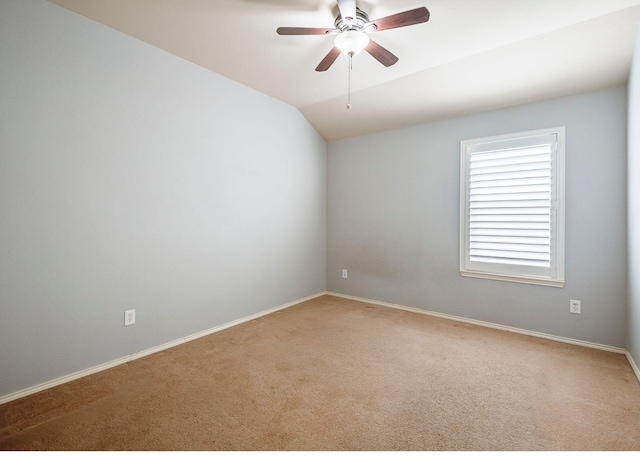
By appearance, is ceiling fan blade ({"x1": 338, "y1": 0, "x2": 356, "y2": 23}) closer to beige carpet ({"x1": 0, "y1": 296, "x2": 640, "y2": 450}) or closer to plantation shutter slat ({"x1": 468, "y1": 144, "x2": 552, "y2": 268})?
plantation shutter slat ({"x1": 468, "y1": 144, "x2": 552, "y2": 268})

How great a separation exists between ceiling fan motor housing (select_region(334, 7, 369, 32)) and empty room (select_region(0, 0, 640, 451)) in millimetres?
15

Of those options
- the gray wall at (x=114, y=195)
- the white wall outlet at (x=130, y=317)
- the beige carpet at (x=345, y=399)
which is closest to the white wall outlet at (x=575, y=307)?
the beige carpet at (x=345, y=399)

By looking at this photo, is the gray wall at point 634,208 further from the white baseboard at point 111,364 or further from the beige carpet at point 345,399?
the white baseboard at point 111,364

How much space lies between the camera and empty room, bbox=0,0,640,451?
1.81 m

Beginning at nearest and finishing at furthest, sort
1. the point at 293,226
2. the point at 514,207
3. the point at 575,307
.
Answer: the point at 575,307 → the point at 514,207 → the point at 293,226

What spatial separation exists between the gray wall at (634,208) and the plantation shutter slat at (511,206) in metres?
0.57

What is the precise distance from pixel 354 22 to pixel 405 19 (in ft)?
1.20

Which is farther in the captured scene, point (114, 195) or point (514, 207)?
point (514, 207)

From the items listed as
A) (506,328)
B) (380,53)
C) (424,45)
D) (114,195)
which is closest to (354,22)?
(380,53)

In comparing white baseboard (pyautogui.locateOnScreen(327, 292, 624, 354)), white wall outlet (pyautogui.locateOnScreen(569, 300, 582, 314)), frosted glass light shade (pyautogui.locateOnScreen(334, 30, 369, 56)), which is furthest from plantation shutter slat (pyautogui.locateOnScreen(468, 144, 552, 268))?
frosted glass light shade (pyautogui.locateOnScreen(334, 30, 369, 56))

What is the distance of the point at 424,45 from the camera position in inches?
96.7

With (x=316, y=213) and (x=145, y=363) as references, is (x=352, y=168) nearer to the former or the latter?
(x=316, y=213)

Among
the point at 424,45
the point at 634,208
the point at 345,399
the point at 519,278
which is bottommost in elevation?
the point at 345,399

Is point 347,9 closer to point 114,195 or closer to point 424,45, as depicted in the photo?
point 424,45
